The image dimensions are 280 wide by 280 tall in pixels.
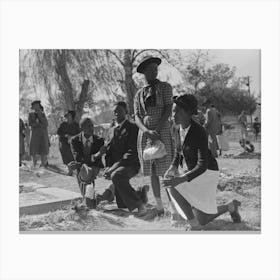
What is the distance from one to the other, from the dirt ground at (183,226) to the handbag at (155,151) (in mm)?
367

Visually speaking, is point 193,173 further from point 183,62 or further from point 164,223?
point 183,62

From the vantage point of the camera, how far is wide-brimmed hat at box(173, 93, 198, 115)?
5941mm

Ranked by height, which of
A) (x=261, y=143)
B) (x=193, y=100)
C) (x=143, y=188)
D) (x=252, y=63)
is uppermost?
(x=252, y=63)

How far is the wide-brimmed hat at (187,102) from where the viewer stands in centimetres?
594

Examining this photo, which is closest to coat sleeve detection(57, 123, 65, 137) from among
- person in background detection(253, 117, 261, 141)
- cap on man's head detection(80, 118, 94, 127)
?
cap on man's head detection(80, 118, 94, 127)

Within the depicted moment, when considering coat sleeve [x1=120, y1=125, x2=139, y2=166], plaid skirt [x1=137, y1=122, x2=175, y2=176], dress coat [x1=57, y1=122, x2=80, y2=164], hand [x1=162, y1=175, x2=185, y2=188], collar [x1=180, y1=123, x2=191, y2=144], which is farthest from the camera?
dress coat [x1=57, y1=122, x2=80, y2=164]

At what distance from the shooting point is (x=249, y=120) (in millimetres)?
6074

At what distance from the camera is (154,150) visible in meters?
5.92

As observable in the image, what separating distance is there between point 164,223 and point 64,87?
7.68ft

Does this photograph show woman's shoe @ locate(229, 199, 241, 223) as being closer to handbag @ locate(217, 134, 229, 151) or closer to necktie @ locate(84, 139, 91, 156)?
handbag @ locate(217, 134, 229, 151)

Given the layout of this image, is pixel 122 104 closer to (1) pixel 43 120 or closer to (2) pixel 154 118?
(2) pixel 154 118

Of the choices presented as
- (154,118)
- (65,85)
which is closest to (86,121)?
(65,85)

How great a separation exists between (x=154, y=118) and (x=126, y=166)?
2.45 feet

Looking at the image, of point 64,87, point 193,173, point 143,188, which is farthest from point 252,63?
point 64,87
